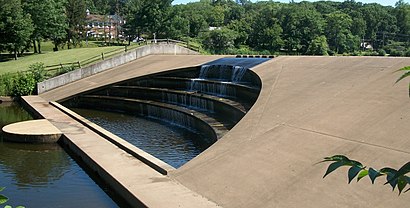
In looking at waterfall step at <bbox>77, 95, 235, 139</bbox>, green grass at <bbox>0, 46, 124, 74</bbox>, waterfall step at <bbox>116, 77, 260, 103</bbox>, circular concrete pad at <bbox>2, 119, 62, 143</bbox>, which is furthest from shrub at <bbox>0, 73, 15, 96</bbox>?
circular concrete pad at <bbox>2, 119, 62, 143</bbox>

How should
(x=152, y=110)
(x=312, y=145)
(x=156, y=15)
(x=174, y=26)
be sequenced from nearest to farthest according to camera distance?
(x=312, y=145) → (x=152, y=110) → (x=156, y=15) → (x=174, y=26)

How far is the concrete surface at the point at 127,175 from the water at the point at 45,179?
1.16 ft

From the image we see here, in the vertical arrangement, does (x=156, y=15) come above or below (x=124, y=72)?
above

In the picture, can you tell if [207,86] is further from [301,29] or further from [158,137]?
[301,29]

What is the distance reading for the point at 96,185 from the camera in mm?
9102

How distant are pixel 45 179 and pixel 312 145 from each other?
587 centimetres

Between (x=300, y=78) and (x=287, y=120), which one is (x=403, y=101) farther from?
(x=300, y=78)

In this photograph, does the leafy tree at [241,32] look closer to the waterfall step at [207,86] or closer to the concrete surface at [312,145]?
the waterfall step at [207,86]

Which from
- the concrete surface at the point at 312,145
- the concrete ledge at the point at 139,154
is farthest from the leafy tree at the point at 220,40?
the concrete surface at the point at 312,145

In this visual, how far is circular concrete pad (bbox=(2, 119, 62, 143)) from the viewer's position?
13031 mm

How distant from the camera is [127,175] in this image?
846 cm

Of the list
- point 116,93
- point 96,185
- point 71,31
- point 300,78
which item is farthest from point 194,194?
point 71,31

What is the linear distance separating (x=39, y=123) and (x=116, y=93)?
21.2 feet

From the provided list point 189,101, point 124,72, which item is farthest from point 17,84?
point 189,101
